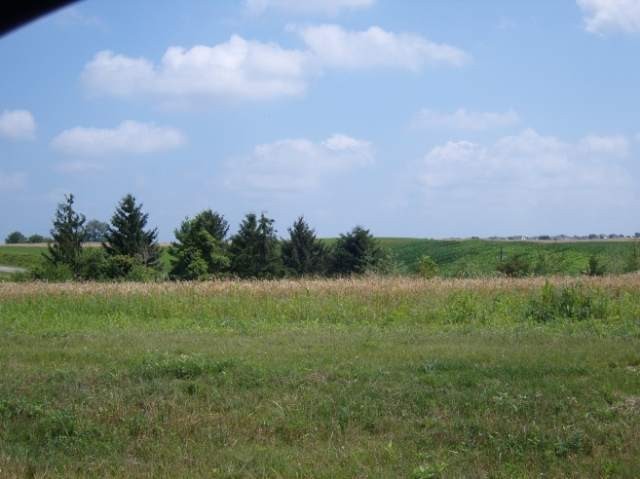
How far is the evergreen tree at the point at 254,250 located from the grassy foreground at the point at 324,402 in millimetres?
38980

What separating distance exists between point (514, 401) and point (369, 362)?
101 inches

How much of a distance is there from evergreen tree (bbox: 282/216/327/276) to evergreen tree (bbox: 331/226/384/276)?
4.95 feet

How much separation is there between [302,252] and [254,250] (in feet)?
19.1

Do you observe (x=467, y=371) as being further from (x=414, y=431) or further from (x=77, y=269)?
(x=77, y=269)

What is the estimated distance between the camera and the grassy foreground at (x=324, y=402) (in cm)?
554

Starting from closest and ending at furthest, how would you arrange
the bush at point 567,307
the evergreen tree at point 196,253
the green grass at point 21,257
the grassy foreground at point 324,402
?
1. the grassy foreground at point 324,402
2. the bush at point 567,307
3. the evergreen tree at point 196,253
4. the green grass at point 21,257

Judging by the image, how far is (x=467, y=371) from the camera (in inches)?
325

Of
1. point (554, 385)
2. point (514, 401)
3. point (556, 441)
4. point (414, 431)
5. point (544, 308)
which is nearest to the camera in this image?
point (556, 441)

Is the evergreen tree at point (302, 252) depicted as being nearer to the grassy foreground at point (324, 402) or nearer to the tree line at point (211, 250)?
the tree line at point (211, 250)

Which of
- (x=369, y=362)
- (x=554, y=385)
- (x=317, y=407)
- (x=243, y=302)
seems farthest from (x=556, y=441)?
(x=243, y=302)

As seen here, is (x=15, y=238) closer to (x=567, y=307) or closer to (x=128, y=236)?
(x=128, y=236)

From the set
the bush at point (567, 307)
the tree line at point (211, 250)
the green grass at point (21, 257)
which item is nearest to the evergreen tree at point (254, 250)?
the tree line at point (211, 250)

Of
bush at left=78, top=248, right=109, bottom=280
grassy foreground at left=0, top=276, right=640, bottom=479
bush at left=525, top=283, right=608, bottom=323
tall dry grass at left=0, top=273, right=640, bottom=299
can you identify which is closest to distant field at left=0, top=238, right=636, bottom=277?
bush at left=78, top=248, right=109, bottom=280

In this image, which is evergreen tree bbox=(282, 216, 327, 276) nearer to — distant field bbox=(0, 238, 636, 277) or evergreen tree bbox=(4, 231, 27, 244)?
distant field bbox=(0, 238, 636, 277)
